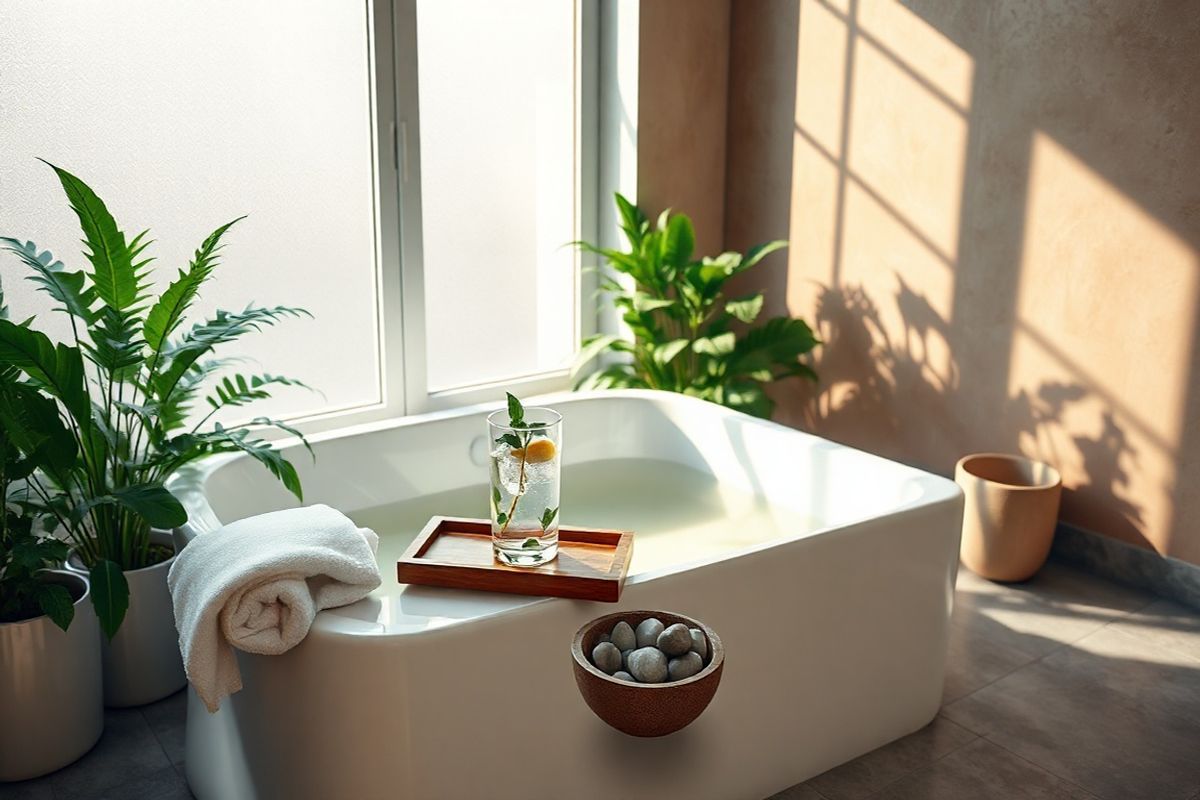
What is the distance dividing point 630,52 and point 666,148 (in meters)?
0.34

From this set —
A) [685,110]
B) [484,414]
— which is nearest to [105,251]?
[484,414]

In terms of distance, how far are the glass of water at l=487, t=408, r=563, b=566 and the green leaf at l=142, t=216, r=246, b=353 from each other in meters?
0.80

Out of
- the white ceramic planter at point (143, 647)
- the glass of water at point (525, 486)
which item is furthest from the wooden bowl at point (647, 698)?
the white ceramic planter at point (143, 647)

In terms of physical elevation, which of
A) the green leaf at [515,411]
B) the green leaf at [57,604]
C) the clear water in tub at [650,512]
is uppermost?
the green leaf at [515,411]

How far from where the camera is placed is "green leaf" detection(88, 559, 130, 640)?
6.92 ft

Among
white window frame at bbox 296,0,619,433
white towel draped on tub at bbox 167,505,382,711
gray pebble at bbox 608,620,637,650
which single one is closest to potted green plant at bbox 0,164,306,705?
white towel draped on tub at bbox 167,505,382,711

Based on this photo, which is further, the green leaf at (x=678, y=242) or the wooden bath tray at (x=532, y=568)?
the green leaf at (x=678, y=242)

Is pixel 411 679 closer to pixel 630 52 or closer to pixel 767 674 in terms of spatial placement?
pixel 767 674

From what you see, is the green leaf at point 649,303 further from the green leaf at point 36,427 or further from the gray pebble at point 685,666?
the gray pebble at point 685,666

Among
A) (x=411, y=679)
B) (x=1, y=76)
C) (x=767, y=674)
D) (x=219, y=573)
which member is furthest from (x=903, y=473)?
(x=1, y=76)

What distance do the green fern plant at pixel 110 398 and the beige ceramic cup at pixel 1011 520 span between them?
183cm

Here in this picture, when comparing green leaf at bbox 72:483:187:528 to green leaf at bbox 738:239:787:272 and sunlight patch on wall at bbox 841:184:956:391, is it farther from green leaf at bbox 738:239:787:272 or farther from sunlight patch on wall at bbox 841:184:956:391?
sunlight patch on wall at bbox 841:184:956:391

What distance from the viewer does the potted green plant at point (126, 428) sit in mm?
2146

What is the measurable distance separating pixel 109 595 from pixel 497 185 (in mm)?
1905
